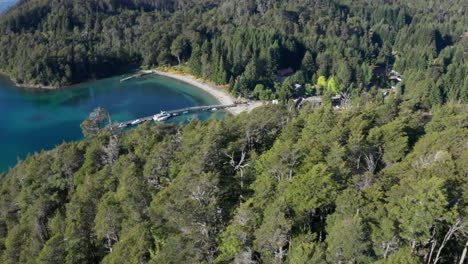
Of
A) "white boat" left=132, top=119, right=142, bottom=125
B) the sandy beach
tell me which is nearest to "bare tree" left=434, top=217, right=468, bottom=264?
the sandy beach

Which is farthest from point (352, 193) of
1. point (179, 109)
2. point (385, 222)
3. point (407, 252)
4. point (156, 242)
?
point (179, 109)

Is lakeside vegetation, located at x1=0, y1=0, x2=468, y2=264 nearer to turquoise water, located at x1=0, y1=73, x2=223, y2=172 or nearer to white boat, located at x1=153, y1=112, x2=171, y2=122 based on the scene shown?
turquoise water, located at x1=0, y1=73, x2=223, y2=172

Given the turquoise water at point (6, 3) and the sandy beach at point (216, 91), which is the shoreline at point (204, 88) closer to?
the sandy beach at point (216, 91)

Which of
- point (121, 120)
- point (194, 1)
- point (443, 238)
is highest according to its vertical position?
point (194, 1)

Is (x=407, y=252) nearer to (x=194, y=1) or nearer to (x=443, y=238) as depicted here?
(x=443, y=238)

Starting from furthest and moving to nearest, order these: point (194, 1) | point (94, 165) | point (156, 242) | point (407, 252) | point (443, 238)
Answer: point (194, 1) → point (94, 165) → point (156, 242) → point (443, 238) → point (407, 252)

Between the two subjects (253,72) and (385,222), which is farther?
(253,72)

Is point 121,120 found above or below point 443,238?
below
